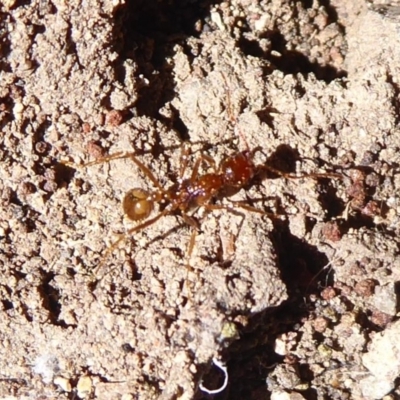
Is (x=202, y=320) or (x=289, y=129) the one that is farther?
(x=289, y=129)

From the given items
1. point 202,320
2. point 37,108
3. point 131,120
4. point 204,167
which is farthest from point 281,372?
point 37,108

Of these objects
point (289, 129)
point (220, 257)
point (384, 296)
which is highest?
point (289, 129)

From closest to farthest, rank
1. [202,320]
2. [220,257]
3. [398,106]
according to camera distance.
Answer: [202,320] < [220,257] < [398,106]

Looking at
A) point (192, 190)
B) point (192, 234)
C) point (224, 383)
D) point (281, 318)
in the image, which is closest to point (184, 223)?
point (192, 234)

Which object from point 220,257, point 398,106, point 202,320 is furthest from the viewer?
point 398,106

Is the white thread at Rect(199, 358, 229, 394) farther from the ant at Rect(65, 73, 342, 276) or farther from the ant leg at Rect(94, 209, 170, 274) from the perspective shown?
the ant leg at Rect(94, 209, 170, 274)

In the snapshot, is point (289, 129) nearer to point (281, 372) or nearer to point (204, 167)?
point (204, 167)

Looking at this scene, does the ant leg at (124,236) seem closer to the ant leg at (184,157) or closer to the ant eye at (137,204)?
the ant eye at (137,204)
